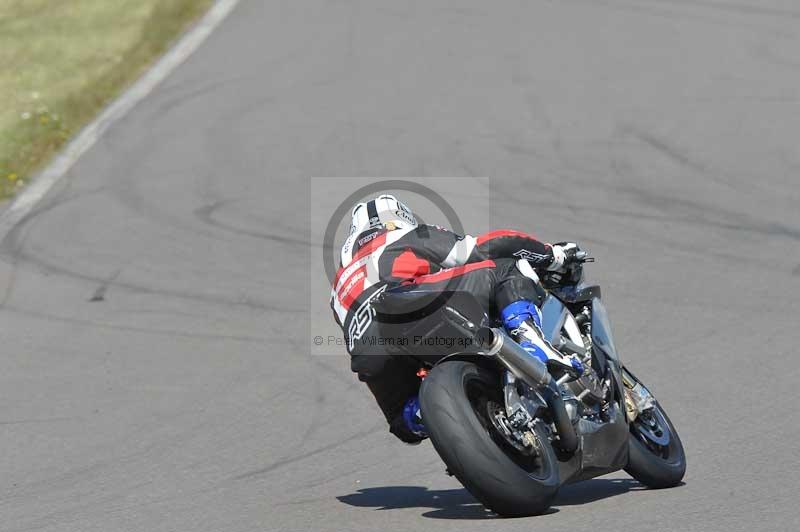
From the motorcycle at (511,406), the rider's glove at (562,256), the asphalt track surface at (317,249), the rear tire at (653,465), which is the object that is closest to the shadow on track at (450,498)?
the asphalt track surface at (317,249)

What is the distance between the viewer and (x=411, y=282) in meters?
5.26

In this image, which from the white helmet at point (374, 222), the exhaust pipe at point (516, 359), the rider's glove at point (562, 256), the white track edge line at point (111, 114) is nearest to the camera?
the exhaust pipe at point (516, 359)

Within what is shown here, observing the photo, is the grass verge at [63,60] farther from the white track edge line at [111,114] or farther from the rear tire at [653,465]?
the rear tire at [653,465]

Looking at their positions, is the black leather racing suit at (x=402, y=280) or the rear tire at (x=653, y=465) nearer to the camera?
the black leather racing suit at (x=402, y=280)

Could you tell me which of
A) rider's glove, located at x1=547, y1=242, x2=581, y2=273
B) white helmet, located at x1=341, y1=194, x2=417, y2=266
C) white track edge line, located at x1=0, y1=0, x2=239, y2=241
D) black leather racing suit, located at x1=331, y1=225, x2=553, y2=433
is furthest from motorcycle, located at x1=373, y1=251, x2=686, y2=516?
white track edge line, located at x1=0, y1=0, x2=239, y2=241

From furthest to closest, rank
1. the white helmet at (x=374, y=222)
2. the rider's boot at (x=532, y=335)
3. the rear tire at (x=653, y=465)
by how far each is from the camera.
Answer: the rear tire at (x=653, y=465) < the white helmet at (x=374, y=222) < the rider's boot at (x=532, y=335)

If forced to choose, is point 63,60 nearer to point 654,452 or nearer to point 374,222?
point 374,222

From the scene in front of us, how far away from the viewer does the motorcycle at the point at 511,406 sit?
474 centimetres

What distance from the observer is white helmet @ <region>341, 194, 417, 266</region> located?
5586 millimetres

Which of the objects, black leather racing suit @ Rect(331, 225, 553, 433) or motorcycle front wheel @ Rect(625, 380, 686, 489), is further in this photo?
motorcycle front wheel @ Rect(625, 380, 686, 489)

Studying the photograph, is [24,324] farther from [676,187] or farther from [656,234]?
[676,187]

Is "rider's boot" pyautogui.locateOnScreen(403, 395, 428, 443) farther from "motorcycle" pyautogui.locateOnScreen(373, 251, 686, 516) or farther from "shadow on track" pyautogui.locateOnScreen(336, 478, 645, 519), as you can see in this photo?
"shadow on track" pyautogui.locateOnScreen(336, 478, 645, 519)

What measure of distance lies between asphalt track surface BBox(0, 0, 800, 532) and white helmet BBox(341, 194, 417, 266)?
1206 mm

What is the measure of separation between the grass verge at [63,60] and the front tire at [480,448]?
28.5 ft
